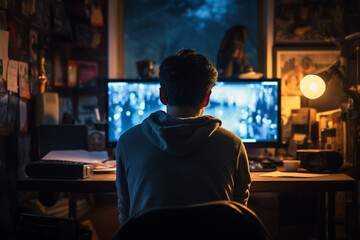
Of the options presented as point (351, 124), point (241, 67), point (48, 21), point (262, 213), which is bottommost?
point (262, 213)

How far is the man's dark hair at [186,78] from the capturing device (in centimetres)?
97

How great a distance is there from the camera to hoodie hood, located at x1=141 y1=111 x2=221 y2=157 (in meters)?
0.90

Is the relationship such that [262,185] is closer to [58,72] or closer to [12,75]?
[12,75]

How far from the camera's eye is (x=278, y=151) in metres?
2.19

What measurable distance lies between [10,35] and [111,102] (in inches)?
25.9

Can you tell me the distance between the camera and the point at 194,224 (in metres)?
0.64

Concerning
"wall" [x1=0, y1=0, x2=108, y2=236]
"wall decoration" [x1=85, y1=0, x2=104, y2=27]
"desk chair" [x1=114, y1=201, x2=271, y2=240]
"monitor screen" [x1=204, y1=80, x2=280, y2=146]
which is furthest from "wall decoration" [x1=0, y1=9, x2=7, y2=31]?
"desk chair" [x1=114, y1=201, x2=271, y2=240]

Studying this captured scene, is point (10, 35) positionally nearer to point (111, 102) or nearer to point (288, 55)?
point (111, 102)

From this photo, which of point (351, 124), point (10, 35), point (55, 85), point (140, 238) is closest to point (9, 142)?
point (10, 35)

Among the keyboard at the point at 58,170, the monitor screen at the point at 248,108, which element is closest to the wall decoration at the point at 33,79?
the keyboard at the point at 58,170

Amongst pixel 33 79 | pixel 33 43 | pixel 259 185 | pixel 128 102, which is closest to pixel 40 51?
pixel 33 43

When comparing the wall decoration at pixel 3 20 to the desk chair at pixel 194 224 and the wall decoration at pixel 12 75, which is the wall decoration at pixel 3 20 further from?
the desk chair at pixel 194 224

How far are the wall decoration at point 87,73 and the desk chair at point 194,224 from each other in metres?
2.41

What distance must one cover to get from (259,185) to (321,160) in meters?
0.40
